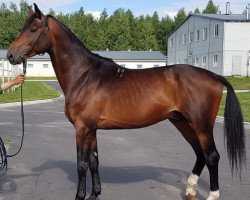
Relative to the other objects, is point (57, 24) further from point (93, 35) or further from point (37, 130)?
point (93, 35)

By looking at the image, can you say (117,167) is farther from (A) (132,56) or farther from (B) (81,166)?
(A) (132,56)

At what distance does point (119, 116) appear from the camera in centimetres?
503

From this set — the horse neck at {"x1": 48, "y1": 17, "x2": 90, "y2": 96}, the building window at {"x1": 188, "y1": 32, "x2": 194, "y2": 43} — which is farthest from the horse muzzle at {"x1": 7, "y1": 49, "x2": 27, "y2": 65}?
the building window at {"x1": 188, "y1": 32, "x2": 194, "y2": 43}

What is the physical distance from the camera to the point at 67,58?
524 centimetres

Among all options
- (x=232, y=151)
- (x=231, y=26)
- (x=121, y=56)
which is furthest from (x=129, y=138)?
(x=121, y=56)

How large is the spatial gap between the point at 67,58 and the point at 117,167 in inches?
104

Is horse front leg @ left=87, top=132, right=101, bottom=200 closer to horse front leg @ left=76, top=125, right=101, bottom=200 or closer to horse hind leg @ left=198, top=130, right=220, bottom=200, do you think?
horse front leg @ left=76, top=125, right=101, bottom=200

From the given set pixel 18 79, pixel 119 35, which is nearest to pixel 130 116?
pixel 18 79

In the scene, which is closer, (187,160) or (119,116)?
(119,116)

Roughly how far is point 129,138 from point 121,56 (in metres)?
61.7

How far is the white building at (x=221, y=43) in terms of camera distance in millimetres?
43281

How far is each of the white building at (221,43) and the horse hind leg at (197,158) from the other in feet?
127

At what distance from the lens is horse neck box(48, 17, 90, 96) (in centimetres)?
519

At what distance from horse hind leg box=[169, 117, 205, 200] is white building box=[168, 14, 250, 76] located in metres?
38.8
